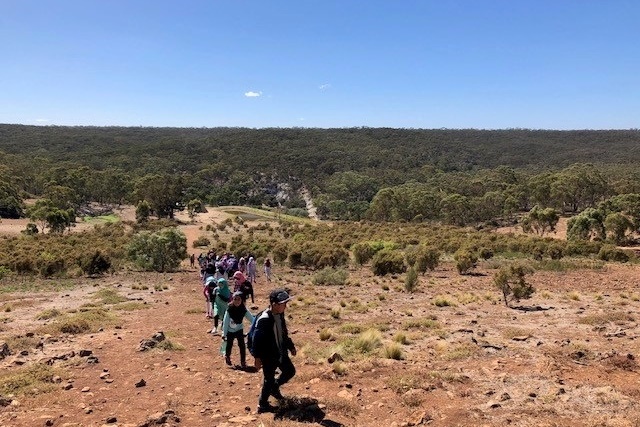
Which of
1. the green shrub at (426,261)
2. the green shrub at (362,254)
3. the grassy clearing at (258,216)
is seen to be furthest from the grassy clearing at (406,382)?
the grassy clearing at (258,216)

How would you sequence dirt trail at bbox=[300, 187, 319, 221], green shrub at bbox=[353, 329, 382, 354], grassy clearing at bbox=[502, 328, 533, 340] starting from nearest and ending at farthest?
green shrub at bbox=[353, 329, 382, 354] < grassy clearing at bbox=[502, 328, 533, 340] < dirt trail at bbox=[300, 187, 319, 221]

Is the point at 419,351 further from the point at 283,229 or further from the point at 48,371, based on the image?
the point at 283,229

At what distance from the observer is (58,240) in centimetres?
4753

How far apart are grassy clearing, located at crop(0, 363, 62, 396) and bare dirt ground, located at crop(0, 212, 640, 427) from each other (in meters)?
0.20

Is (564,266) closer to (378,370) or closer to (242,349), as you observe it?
(378,370)

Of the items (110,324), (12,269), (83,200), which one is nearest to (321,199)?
(83,200)

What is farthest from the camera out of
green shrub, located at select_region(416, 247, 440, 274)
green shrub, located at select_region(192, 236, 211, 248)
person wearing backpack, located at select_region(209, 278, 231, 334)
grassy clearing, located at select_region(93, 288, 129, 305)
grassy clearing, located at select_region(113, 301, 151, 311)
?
green shrub, located at select_region(192, 236, 211, 248)

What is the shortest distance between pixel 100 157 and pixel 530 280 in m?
176

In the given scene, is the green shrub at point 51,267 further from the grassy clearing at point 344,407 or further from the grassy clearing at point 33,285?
the grassy clearing at point 344,407

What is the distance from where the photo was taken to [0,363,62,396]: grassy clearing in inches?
316

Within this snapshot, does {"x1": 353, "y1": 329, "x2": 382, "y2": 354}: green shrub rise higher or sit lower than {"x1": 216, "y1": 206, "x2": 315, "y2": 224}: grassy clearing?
higher

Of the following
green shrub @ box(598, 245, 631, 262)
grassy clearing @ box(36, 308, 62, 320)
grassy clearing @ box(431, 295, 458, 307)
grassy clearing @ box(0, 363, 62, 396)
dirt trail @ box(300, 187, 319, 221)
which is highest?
grassy clearing @ box(0, 363, 62, 396)

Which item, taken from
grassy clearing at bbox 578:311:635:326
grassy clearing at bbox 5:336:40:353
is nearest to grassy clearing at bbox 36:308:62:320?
grassy clearing at bbox 5:336:40:353

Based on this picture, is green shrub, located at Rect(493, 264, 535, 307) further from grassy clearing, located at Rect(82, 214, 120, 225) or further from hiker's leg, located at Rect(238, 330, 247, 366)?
grassy clearing, located at Rect(82, 214, 120, 225)
